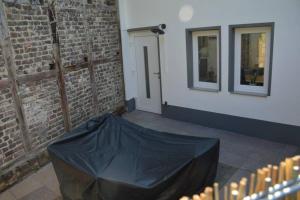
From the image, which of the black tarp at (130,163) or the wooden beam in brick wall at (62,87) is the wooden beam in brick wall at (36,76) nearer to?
the wooden beam in brick wall at (62,87)

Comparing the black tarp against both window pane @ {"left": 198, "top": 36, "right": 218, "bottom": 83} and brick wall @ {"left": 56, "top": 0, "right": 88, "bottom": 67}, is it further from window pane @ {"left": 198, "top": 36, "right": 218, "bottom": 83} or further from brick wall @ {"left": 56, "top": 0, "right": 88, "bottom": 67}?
window pane @ {"left": 198, "top": 36, "right": 218, "bottom": 83}

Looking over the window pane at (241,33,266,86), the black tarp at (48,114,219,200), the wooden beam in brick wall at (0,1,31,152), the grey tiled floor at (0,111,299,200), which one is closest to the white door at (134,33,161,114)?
the grey tiled floor at (0,111,299,200)

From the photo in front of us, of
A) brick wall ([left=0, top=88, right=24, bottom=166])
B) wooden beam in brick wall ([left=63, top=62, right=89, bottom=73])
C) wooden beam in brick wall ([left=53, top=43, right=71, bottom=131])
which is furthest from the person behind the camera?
wooden beam in brick wall ([left=63, top=62, right=89, bottom=73])

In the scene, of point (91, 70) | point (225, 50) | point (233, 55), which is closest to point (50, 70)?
point (91, 70)

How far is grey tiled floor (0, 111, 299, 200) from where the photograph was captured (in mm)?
4051

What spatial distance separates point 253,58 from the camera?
5.09 meters

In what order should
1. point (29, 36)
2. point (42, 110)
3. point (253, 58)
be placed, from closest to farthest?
point (29, 36), point (42, 110), point (253, 58)

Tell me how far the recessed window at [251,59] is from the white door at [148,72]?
78.9 inches

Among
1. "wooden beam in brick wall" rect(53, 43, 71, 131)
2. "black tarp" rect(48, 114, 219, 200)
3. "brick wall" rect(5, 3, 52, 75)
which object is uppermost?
"brick wall" rect(5, 3, 52, 75)

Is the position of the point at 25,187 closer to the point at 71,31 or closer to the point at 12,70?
the point at 12,70

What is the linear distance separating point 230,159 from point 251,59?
Answer: 6.61 feet

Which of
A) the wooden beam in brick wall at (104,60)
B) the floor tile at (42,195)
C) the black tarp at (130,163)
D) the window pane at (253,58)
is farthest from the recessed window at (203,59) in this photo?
the floor tile at (42,195)

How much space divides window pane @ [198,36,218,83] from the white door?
3.84 feet

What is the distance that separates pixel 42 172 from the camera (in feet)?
15.3
